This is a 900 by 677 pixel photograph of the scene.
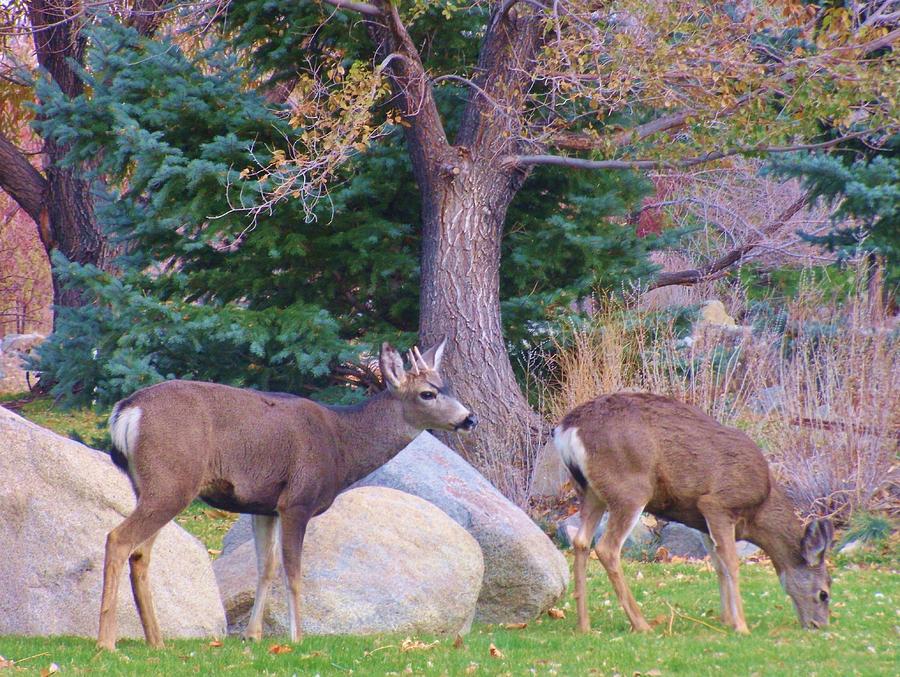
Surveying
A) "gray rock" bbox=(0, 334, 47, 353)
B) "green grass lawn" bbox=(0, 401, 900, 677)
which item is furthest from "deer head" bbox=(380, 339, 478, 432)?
"gray rock" bbox=(0, 334, 47, 353)

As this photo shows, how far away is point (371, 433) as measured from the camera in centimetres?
869

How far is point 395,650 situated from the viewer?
24.2 feet

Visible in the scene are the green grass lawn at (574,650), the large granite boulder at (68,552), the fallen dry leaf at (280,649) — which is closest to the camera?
the green grass lawn at (574,650)

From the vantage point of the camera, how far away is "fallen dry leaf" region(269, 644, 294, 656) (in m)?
7.21

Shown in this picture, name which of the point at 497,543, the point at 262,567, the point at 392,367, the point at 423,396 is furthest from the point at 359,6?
the point at 262,567

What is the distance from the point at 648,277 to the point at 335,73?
17.4ft

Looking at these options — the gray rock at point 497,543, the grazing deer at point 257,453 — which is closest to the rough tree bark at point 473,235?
the gray rock at point 497,543

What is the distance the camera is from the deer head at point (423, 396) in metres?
8.72

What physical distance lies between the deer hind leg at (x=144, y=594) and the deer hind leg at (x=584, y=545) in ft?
9.99

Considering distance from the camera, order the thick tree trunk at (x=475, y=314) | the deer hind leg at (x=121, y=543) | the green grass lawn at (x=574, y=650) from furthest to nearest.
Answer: the thick tree trunk at (x=475, y=314), the deer hind leg at (x=121, y=543), the green grass lawn at (x=574, y=650)

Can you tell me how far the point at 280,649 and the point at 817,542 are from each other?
13.7 feet

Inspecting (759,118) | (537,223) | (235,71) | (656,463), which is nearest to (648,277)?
(537,223)

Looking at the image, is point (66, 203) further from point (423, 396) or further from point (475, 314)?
point (423, 396)

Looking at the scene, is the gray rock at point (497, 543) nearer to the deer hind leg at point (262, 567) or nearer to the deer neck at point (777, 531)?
the deer hind leg at point (262, 567)
